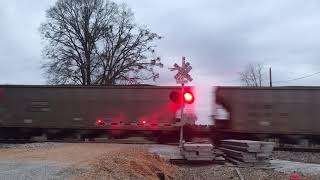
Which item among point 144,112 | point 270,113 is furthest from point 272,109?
point 144,112

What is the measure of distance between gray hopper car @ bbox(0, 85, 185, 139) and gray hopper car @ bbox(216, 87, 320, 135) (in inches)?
142

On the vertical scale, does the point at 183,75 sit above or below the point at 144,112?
above

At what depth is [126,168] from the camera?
1359 cm

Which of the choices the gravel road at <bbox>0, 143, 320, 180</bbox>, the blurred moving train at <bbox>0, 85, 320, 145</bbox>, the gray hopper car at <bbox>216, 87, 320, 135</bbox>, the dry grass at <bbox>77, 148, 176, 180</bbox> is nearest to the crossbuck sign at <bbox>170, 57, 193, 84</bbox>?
the gravel road at <bbox>0, 143, 320, 180</bbox>

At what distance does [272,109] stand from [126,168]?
17.5 meters

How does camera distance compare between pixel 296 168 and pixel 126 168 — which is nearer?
pixel 126 168

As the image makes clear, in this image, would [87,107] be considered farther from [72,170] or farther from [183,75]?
[72,170]

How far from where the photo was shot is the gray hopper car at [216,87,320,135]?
2912 centimetres

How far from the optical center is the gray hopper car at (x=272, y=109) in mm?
29125

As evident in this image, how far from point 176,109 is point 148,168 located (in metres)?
16.7

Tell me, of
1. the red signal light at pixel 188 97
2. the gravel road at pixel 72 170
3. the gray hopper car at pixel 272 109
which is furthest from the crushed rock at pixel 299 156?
the red signal light at pixel 188 97

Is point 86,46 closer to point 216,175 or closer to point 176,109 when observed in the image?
point 176,109

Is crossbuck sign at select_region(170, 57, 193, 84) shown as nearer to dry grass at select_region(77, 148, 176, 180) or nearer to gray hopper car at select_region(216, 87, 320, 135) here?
dry grass at select_region(77, 148, 176, 180)

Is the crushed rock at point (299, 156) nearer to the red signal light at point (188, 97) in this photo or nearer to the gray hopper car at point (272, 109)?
the gray hopper car at point (272, 109)
